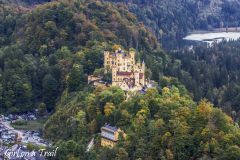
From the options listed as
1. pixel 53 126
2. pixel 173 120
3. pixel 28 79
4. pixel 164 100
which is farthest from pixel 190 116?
pixel 28 79

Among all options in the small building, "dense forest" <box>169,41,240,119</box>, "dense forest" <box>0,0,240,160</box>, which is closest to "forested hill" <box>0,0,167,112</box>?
"dense forest" <box>0,0,240,160</box>

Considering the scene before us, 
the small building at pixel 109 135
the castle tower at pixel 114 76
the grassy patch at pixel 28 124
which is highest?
the castle tower at pixel 114 76

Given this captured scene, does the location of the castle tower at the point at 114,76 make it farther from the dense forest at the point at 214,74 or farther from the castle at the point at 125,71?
the dense forest at the point at 214,74

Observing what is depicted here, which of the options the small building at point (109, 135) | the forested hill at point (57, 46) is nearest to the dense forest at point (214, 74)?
the forested hill at point (57, 46)

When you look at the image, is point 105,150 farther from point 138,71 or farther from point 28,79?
point 28,79

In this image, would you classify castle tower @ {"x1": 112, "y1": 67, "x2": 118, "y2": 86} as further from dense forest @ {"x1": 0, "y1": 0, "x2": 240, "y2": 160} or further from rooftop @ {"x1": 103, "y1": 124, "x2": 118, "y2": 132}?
rooftop @ {"x1": 103, "y1": 124, "x2": 118, "y2": 132}
